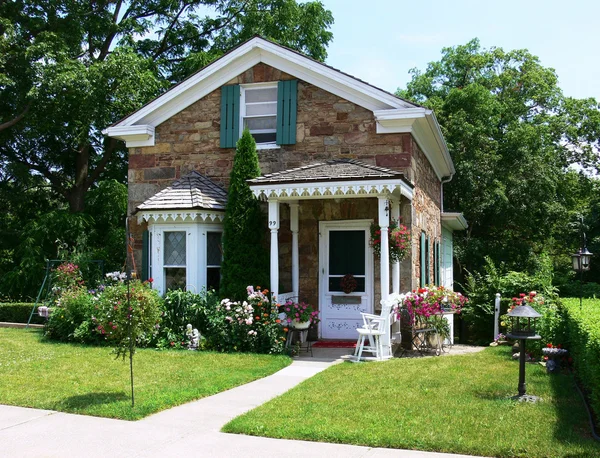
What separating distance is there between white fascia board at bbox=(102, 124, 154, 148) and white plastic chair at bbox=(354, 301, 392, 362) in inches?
263

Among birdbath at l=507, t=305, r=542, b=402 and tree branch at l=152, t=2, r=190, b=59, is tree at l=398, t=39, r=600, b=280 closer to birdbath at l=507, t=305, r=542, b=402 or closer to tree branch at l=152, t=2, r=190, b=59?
tree branch at l=152, t=2, r=190, b=59

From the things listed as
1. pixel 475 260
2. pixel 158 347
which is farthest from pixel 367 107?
pixel 475 260

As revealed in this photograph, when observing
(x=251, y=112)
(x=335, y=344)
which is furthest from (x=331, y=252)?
(x=251, y=112)

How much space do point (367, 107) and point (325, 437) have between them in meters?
7.84

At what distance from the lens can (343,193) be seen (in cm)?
1043

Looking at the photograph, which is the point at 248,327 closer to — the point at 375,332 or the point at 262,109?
the point at 375,332

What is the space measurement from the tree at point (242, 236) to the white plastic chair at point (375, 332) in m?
2.39

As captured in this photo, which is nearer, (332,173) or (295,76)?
(332,173)

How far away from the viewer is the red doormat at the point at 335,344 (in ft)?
36.9

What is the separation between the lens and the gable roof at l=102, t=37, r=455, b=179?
11.5 meters

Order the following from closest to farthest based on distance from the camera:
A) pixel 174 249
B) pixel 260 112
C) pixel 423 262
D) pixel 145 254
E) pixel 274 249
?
1. pixel 274 249
2. pixel 174 249
3. pixel 145 254
4. pixel 260 112
5. pixel 423 262

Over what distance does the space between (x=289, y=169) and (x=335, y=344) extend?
3.74 meters

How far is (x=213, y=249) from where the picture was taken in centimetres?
1214

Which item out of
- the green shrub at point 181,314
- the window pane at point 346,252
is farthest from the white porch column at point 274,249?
the window pane at point 346,252
